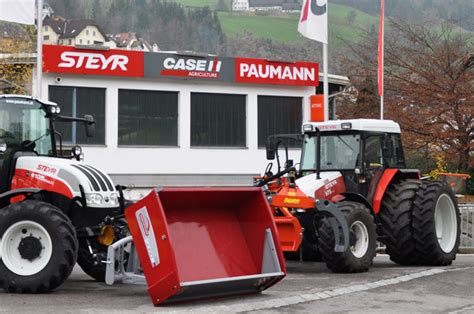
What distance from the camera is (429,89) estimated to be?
124 feet

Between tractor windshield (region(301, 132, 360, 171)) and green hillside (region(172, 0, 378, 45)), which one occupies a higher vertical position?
green hillside (region(172, 0, 378, 45))

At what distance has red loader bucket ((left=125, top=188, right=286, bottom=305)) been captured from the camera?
9.73m

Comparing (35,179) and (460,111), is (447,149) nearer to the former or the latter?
(460,111)

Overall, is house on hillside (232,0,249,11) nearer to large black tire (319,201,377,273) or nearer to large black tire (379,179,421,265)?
large black tire (379,179,421,265)

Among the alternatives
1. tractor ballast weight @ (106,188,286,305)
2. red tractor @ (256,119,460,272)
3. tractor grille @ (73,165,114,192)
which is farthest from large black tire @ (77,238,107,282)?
red tractor @ (256,119,460,272)

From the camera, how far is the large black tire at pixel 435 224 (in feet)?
49.4

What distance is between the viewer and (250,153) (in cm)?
3488

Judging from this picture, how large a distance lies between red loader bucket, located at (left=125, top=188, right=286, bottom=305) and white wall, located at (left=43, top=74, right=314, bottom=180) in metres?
20.9

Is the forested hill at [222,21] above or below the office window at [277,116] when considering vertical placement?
above

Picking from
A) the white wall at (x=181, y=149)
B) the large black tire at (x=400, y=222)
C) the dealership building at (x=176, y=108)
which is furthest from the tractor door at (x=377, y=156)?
the white wall at (x=181, y=149)

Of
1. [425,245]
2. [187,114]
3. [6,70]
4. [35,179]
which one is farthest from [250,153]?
[35,179]

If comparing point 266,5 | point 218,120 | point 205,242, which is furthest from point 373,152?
point 266,5

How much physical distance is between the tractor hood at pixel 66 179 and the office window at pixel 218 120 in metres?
22.0

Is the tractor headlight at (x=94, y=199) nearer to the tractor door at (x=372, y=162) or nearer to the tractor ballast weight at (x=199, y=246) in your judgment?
the tractor ballast weight at (x=199, y=246)
